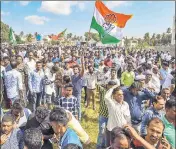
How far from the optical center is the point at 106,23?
7332 millimetres

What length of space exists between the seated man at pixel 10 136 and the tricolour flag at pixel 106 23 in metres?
4.05

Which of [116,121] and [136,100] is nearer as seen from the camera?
[116,121]

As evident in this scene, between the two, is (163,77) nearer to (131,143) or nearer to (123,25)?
(123,25)

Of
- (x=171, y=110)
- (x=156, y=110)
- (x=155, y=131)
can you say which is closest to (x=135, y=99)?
(x=156, y=110)

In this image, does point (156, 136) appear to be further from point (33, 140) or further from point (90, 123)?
point (90, 123)

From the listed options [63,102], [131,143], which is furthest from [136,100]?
[131,143]

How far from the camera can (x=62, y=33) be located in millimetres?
21234

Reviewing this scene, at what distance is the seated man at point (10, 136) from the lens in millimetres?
3633

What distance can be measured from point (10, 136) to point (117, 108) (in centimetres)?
187

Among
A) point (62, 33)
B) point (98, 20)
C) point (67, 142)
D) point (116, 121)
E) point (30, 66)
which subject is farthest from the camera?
point (62, 33)

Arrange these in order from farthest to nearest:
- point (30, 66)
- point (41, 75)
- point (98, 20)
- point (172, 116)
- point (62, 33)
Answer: point (62, 33) → point (30, 66) → point (41, 75) → point (98, 20) → point (172, 116)

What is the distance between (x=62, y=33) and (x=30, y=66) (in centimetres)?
1233

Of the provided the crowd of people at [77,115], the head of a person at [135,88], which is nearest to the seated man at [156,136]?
the crowd of people at [77,115]

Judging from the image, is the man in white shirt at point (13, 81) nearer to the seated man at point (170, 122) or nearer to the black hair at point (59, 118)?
the black hair at point (59, 118)
